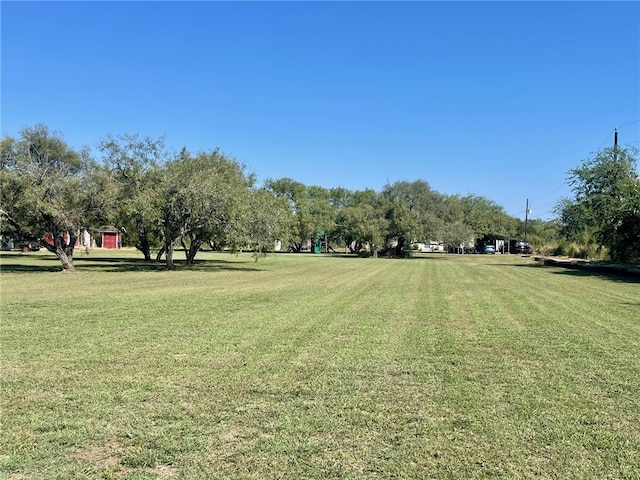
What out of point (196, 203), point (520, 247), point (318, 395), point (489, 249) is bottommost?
point (318, 395)

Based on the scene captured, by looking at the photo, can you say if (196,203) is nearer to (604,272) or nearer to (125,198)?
(125,198)

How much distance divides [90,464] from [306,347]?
3708mm

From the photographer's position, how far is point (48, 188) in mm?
21047

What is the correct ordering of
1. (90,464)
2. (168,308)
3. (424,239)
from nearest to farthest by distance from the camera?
1. (90,464)
2. (168,308)
3. (424,239)

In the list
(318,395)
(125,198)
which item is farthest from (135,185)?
(318,395)

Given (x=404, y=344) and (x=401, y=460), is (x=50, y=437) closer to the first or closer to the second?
(x=401, y=460)

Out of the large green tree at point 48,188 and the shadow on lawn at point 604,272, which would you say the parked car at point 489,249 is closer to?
the shadow on lawn at point 604,272

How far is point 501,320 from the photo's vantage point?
9.28 m

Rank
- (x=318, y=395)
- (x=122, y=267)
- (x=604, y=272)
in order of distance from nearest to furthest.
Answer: (x=318, y=395)
(x=604, y=272)
(x=122, y=267)

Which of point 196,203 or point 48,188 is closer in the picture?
point 48,188

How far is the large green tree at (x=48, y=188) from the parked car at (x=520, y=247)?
59.3 m

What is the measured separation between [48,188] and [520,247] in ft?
217

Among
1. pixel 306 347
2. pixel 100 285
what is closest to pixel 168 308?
pixel 306 347

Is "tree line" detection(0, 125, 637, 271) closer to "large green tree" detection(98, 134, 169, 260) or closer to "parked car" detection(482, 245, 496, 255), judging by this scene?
"large green tree" detection(98, 134, 169, 260)
